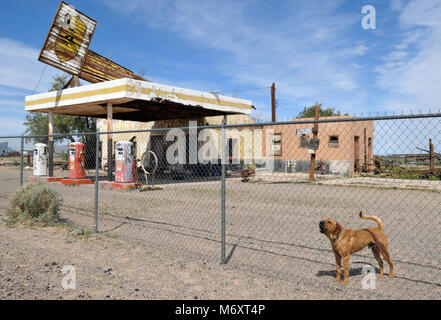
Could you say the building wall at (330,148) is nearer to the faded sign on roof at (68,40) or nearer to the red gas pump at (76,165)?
the red gas pump at (76,165)

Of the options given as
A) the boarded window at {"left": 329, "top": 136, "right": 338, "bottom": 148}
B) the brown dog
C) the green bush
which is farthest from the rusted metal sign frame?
the brown dog

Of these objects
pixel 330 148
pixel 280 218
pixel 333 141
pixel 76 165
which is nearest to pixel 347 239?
pixel 280 218

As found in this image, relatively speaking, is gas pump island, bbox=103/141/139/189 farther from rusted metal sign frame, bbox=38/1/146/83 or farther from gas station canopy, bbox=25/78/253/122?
rusted metal sign frame, bbox=38/1/146/83

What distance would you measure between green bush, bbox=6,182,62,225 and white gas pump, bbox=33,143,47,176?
39.8ft

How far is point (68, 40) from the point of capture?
621 inches

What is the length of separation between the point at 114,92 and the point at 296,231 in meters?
10.4

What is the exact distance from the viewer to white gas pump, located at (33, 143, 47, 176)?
18522 mm

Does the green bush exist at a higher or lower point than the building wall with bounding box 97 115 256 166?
lower

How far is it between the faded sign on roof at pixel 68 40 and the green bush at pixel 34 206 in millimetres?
9644

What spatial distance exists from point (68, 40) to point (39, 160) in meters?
6.79

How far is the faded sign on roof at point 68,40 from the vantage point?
1520 cm

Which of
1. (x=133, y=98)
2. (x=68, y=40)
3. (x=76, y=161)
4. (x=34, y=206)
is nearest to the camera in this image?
(x=34, y=206)

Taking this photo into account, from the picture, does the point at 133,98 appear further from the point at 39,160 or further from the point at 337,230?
the point at 337,230

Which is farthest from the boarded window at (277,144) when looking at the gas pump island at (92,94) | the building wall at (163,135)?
the gas pump island at (92,94)
